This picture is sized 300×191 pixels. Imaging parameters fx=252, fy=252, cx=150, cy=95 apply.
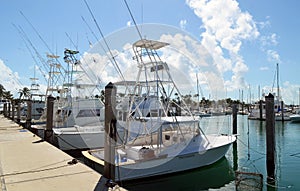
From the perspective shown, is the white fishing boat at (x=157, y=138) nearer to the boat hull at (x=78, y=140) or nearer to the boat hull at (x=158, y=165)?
the boat hull at (x=158, y=165)

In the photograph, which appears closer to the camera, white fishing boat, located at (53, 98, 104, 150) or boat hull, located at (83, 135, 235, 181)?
boat hull, located at (83, 135, 235, 181)

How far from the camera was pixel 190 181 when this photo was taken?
1048 cm

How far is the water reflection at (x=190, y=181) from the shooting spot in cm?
964

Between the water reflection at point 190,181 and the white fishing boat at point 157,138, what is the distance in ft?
0.97

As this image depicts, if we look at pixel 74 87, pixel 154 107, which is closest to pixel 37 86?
pixel 74 87

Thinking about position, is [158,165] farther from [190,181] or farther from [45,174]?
[45,174]

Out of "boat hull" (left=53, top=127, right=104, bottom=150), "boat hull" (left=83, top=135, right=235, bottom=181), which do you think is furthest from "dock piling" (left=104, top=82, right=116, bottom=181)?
"boat hull" (left=53, top=127, right=104, bottom=150)

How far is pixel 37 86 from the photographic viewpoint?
38.8 metres

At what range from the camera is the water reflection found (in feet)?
31.6

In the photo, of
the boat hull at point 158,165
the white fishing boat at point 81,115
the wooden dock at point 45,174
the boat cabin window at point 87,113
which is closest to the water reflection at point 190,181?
the boat hull at point 158,165

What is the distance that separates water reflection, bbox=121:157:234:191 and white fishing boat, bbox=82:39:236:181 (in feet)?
0.97

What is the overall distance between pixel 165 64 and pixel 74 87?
1270 cm

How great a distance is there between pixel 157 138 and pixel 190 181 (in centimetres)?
225

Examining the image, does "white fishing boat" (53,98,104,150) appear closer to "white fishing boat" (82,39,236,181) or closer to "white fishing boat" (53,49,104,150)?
"white fishing boat" (53,49,104,150)
